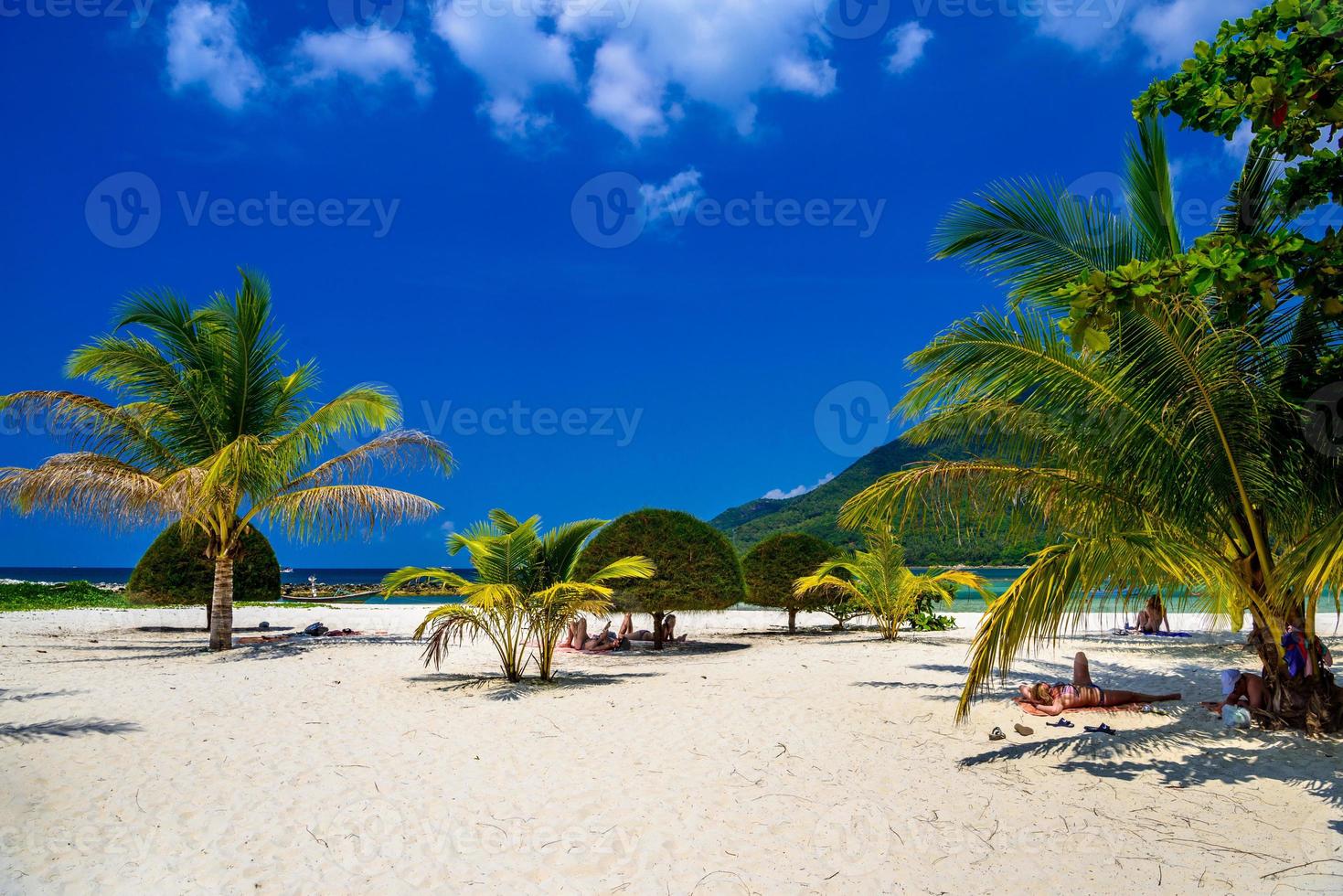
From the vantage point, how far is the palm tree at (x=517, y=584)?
9.41 metres

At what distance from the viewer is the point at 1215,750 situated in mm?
6191

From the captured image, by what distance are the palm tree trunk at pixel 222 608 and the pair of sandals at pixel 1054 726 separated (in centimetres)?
1201

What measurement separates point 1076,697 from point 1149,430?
288 centimetres

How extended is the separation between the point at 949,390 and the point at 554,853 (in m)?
5.18

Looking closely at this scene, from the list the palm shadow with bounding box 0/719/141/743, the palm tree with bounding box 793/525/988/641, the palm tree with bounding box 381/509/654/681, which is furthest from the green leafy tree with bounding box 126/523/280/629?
the palm tree with bounding box 793/525/988/641

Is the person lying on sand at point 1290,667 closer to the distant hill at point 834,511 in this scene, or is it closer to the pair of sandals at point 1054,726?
the pair of sandals at point 1054,726

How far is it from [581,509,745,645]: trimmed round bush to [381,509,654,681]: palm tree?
8.82ft

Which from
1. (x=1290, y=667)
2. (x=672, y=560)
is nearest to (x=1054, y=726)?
(x=1290, y=667)

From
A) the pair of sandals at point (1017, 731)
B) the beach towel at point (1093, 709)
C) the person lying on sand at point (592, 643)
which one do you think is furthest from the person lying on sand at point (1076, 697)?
the person lying on sand at point (592, 643)

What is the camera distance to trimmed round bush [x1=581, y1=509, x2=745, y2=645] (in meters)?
13.8

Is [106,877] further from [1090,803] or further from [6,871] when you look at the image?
[1090,803]

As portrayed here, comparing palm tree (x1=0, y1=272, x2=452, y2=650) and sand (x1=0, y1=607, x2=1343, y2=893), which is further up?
palm tree (x1=0, y1=272, x2=452, y2=650)

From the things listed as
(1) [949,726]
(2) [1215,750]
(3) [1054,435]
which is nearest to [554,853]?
(1) [949,726]

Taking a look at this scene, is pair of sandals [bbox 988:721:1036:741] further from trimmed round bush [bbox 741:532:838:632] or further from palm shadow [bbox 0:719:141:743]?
trimmed round bush [bbox 741:532:838:632]
